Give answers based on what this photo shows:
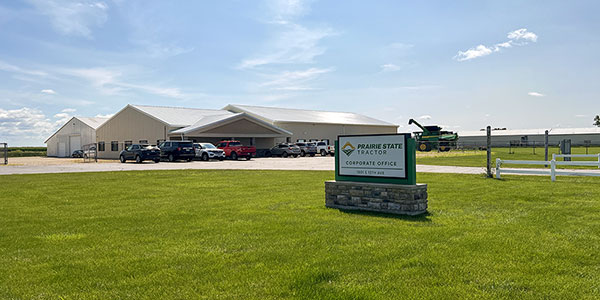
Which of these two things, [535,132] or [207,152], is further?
[535,132]

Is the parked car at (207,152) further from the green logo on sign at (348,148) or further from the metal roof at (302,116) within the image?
the green logo on sign at (348,148)

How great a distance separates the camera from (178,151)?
37250 mm

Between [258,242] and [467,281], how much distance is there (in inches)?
121

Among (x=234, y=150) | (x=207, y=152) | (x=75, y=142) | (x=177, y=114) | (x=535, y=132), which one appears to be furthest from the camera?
(x=535, y=132)

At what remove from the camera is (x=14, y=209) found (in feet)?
35.0

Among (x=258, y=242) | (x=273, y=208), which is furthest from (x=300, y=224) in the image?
(x=273, y=208)

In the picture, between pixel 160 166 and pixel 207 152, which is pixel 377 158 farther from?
pixel 207 152

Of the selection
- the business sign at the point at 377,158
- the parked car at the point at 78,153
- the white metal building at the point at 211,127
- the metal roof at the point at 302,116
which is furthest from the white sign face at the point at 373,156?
the parked car at the point at 78,153

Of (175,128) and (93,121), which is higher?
(93,121)

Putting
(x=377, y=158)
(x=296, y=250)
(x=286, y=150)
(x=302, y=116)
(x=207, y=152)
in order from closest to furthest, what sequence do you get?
(x=296, y=250)
(x=377, y=158)
(x=207, y=152)
(x=286, y=150)
(x=302, y=116)

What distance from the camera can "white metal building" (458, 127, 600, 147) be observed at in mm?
91125

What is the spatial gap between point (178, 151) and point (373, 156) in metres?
29.6

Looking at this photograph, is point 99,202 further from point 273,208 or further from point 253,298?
point 253,298

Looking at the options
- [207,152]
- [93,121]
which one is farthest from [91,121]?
[207,152]
